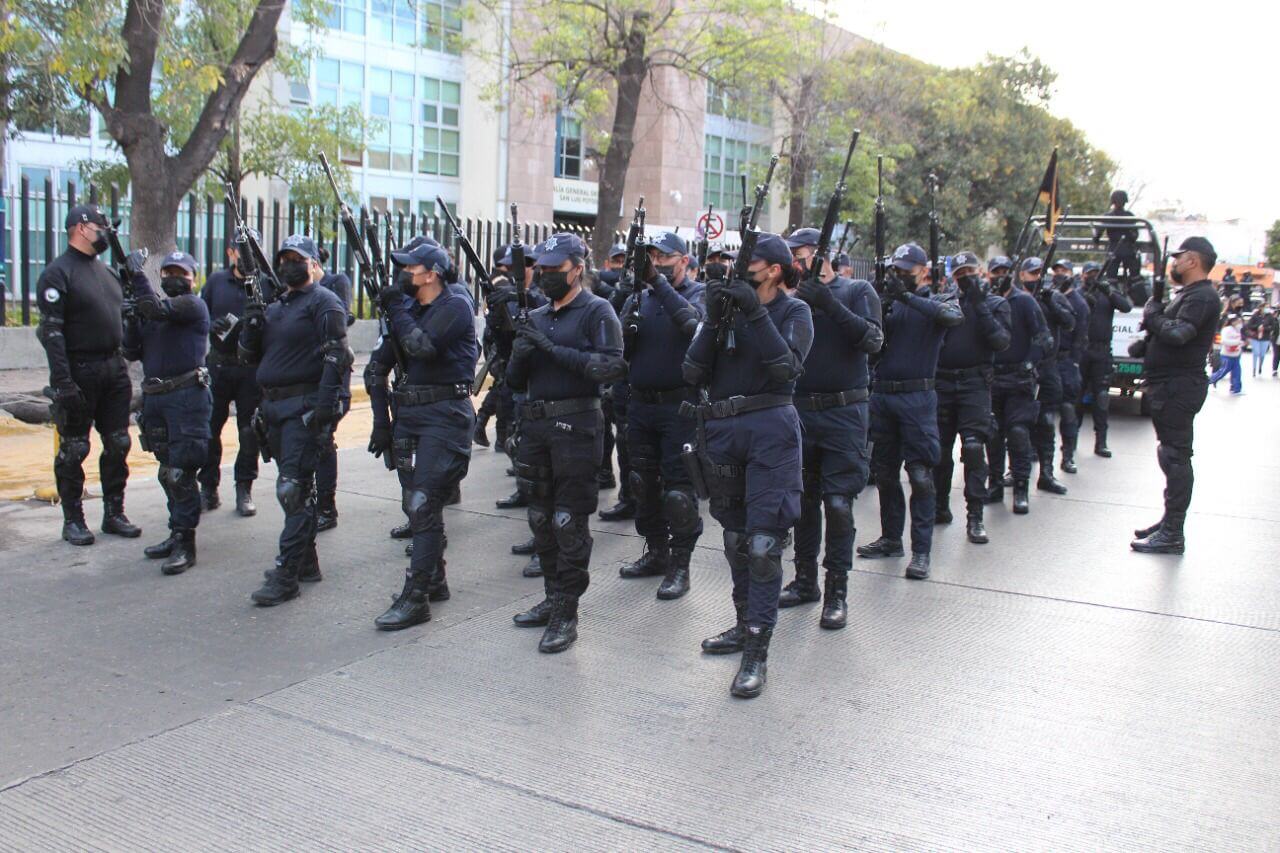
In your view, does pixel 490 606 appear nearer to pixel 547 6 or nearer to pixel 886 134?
pixel 547 6

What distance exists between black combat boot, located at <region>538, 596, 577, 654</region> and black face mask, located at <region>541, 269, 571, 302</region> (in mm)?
1512

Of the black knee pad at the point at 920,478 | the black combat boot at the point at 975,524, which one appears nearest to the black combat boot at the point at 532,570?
the black knee pad at the point at 920,478

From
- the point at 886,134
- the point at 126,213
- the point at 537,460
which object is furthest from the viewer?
the point at 886,134

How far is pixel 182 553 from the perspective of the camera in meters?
6.63

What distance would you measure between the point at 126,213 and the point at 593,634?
62.0 feet

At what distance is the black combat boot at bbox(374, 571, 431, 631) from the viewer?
5621mm

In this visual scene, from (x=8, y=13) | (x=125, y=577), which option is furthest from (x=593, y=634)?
(x=8, y=13)

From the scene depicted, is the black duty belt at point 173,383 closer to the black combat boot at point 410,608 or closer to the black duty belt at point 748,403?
the black combat boot at point 410,608

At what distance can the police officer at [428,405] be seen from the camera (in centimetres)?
570

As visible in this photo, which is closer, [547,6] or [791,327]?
A: [791,327]

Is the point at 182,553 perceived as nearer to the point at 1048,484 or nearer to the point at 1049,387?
the point at 1048,484

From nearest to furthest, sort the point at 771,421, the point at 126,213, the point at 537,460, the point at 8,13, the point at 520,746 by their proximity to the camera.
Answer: the point at 520,746 < the point at 771,421 < the point at 537,460 < the point at 8,13 < the point at 126,213

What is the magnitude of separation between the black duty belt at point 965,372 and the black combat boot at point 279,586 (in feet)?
15.4

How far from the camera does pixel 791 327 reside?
5047mm
